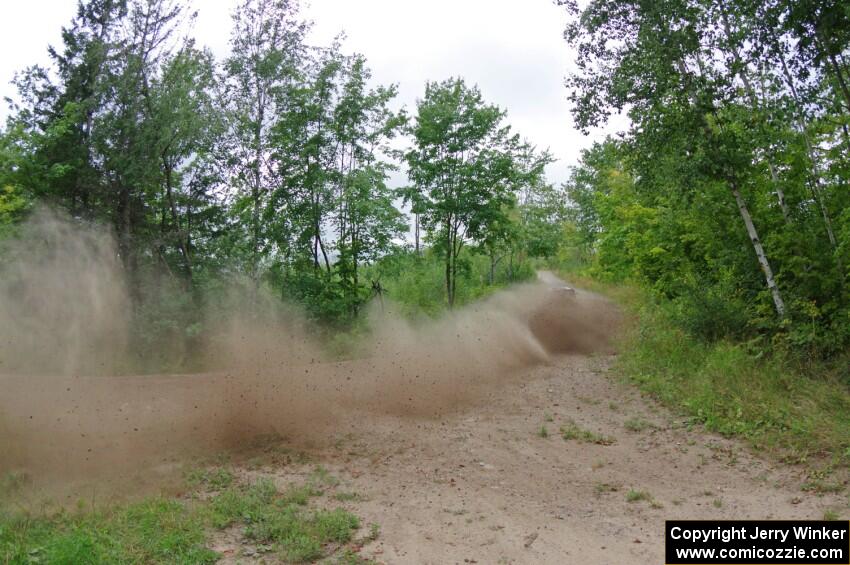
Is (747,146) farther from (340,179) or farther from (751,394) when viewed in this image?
(340,179)

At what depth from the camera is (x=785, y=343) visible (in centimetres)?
1223

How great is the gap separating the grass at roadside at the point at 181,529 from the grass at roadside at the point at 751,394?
694cm

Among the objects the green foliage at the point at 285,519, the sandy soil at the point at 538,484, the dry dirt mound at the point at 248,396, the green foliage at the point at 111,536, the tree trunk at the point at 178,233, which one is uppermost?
the tree trunk at the point at 178,233

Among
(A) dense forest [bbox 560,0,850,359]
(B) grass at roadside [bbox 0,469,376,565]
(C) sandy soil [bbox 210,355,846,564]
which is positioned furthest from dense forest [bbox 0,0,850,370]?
(B) grass at roadside [bbox 0,469,376,565]

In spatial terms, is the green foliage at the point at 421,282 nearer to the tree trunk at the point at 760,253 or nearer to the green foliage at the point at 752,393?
the green foliage at the point at 752,393

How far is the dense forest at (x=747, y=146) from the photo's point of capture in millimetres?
11891

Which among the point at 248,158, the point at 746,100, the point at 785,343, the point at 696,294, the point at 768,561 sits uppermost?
the point at 248,158

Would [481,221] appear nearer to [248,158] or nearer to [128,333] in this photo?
[248,158]

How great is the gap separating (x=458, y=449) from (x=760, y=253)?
8.61 m

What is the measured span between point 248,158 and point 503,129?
34.0 feet

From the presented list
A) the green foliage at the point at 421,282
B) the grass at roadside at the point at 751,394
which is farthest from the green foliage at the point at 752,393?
the green foliage at the point at 421,282

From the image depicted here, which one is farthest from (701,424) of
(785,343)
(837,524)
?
(837,524)

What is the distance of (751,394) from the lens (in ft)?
35.5

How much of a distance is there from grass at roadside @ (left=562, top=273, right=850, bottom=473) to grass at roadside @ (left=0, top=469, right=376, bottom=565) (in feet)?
22.8
